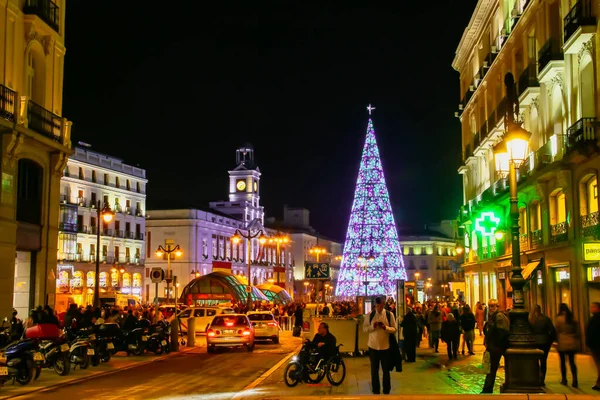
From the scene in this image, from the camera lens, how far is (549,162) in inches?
1123

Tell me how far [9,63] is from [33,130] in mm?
2453

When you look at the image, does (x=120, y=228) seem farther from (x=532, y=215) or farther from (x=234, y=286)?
(x=532, y=215)

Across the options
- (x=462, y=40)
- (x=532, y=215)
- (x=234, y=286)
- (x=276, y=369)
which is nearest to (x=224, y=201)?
(x=234, y=286)

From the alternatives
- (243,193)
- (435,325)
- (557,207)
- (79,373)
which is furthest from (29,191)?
(243,193)

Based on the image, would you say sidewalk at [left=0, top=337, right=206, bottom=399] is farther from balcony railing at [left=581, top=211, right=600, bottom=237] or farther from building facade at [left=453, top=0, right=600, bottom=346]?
balcony railing at [left=581, top=211, right=600, bottom=237]

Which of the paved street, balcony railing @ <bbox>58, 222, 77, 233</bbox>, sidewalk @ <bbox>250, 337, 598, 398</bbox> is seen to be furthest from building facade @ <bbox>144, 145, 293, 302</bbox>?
sidewalk @ <bbox>250, 337, 598, 398</bbox>

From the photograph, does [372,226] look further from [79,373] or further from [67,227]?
[79,373]

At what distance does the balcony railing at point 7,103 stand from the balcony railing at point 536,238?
20.2 metres

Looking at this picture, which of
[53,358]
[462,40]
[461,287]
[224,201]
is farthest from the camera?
[224,201]

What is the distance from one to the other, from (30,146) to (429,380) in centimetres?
1700

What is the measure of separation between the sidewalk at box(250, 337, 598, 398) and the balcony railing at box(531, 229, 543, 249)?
7544mm

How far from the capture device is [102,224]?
266ft

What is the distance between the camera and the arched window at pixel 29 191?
27.8 m

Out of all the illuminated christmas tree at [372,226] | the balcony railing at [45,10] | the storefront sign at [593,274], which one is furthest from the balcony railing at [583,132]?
the illuminated christmas tree at [372,226]
